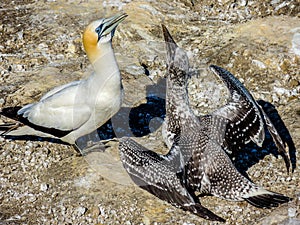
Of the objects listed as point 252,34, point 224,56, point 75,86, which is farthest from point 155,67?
point 75,86

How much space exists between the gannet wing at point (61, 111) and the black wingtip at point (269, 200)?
98.8 inches

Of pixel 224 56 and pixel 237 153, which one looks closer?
pixel 237 153

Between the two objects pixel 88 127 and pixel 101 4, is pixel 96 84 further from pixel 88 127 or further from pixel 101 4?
pixel 101 4

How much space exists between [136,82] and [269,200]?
3712mm

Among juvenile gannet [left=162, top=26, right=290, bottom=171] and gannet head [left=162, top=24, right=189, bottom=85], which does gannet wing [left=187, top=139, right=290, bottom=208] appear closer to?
juvenile gannet [left=162, top=26, right=290, bottom=171]

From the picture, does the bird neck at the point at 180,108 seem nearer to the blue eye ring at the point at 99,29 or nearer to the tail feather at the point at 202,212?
the blue eye ring at the point at 99,29

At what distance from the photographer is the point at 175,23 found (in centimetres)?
1074

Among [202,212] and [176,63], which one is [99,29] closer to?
[176,63]

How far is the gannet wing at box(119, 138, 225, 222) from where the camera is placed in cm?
625

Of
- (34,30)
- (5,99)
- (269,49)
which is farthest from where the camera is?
(34,30)

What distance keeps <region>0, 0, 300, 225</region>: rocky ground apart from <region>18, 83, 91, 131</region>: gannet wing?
59 cm

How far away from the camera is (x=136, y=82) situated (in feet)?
30.7

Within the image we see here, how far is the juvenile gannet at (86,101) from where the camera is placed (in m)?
7.25

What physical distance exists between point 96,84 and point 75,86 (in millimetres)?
446
